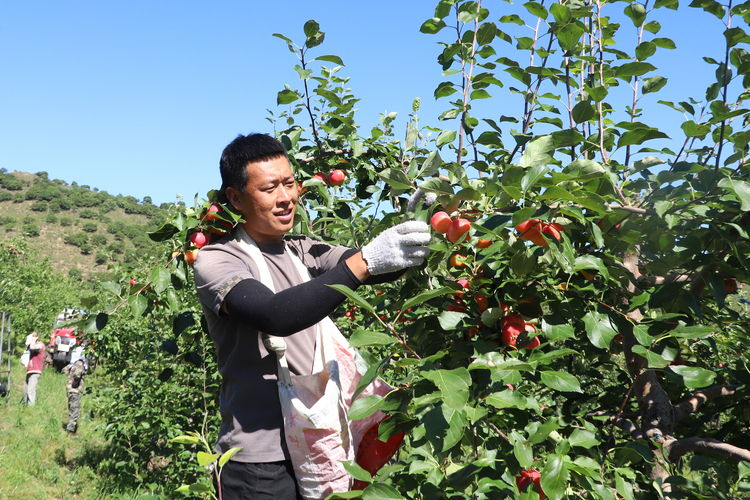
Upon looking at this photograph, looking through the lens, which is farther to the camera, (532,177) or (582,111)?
(582,111)

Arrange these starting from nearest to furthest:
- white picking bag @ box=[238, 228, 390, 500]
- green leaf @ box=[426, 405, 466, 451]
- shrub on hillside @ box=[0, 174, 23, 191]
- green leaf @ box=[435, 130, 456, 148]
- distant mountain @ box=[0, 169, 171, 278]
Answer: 1. green leaf @ box=[426, 405, 466, 451]
2. white picking bag @ box=[238, 228, 390, 500]
3. green leaf @ box=[435, 130, 456, 148]
4. distant mountain @ box=[0, 169, 171, 278]
5. shrub on hillside @ box=[0, 174, 23, 191]

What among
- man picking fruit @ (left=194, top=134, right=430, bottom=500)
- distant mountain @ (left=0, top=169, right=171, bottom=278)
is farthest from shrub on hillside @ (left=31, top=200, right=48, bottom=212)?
man picking fruit @ (left=194, top=134, right=430, bottom=500)

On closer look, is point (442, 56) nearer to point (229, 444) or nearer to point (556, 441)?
point (556, 441)

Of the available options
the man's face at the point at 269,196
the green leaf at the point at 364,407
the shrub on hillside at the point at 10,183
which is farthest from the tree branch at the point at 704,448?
the shrub on hillside at the point at 10,183

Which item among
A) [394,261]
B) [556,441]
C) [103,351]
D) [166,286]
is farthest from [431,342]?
[103,351]

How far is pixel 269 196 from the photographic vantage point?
1.66m

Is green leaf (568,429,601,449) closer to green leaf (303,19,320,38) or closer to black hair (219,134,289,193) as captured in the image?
black hair (219,134,289,193)

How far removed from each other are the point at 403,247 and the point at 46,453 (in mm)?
7440

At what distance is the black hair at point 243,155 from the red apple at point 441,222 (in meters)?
0.67

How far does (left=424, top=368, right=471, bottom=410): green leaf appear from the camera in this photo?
2.84 feet

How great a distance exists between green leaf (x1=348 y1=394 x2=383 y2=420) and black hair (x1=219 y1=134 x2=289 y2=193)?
2.94ft

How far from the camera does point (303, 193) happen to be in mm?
2244

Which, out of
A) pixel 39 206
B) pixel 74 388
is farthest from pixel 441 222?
pixel 39 206

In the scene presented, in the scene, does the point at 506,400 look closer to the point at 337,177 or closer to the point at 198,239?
the point at 198,239
